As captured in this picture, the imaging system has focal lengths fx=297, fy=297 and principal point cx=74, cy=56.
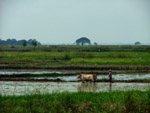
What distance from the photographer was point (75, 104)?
11719 millimetres

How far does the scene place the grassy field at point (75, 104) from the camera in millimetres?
11273

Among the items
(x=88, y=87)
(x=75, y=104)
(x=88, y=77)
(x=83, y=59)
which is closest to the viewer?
(x=75, y=104)

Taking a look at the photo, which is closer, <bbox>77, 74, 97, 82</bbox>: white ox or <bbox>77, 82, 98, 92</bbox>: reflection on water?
<bbox>77, 82, 98, 92</bbox>: reflection on water

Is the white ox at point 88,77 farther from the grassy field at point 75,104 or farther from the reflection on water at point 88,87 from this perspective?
the grassy field at point 75,104

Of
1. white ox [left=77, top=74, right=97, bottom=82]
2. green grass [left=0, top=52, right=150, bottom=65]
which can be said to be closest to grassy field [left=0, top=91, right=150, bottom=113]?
white ox [left=77, top=74, right=97, bottom=82]

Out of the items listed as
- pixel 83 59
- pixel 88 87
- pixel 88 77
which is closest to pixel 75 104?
pixel 88 87

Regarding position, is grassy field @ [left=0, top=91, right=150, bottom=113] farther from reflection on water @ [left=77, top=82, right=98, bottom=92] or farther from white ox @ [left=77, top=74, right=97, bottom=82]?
white ox @ [left=77, top=74, right=97, bottom=82]

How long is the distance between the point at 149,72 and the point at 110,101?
51.4ft

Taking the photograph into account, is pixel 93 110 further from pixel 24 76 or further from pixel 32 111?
pixel 24 76

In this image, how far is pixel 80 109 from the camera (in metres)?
11.5

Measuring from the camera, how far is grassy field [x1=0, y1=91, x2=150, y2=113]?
37.0ft

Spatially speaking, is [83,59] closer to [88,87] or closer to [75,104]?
[88,87]

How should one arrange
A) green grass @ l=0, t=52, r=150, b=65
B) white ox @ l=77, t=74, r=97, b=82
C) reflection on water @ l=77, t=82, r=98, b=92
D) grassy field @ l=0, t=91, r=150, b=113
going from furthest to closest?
green grass @ l=0, t=52, r=150, b=65
white ox @ l=77, t=74, r=97, b=82
reflection on water @ l=77, t=82, r=98, b=92
grassy field @ l=0, t=91, r=150, b=113

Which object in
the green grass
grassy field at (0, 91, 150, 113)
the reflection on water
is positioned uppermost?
the green grass
